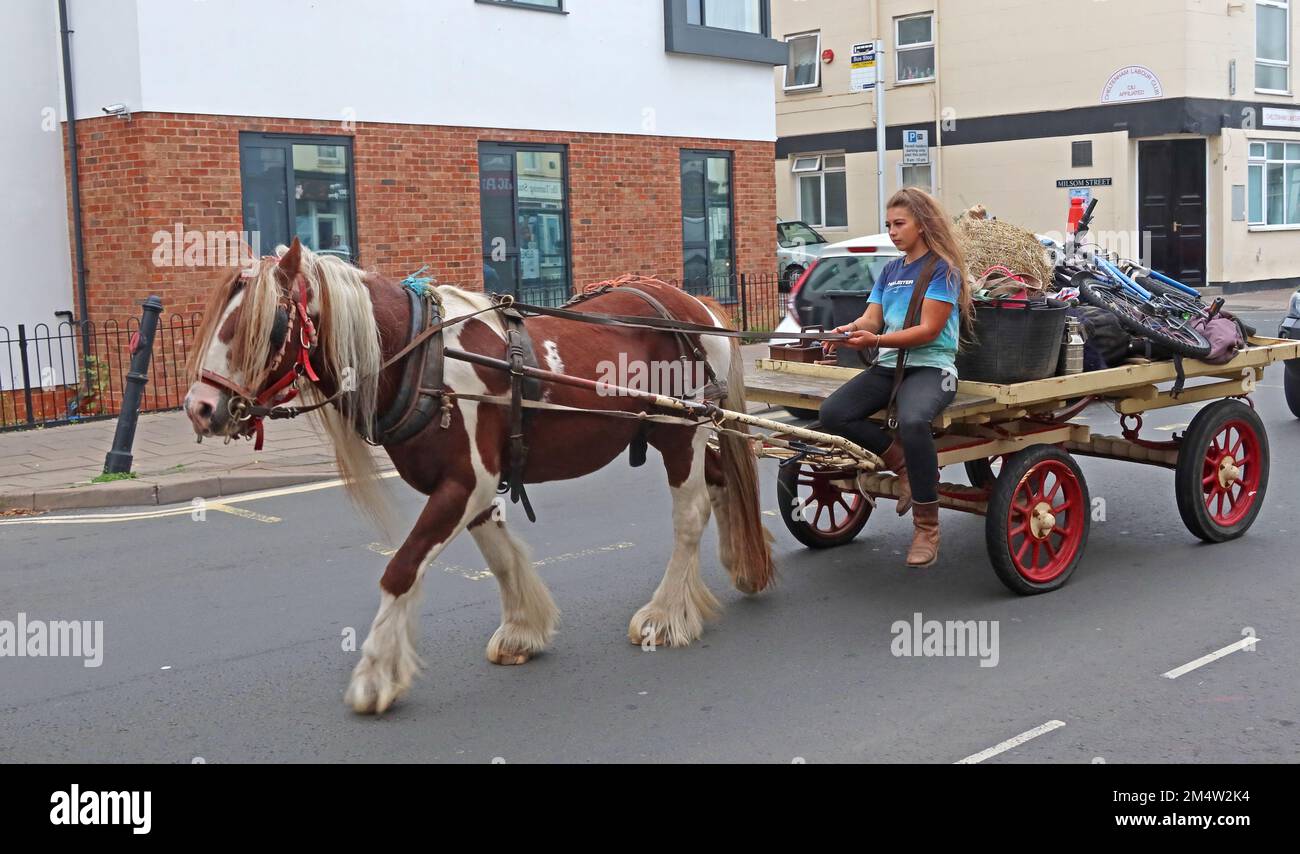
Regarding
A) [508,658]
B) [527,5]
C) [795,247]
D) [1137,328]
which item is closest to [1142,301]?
[1137,328]

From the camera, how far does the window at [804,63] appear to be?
32.1 meters

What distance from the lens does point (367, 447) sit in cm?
553

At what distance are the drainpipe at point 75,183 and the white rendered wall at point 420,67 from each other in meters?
0.15

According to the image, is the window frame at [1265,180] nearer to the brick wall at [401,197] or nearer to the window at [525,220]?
the brick wall at [401,197]

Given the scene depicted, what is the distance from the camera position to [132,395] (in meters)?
10.7

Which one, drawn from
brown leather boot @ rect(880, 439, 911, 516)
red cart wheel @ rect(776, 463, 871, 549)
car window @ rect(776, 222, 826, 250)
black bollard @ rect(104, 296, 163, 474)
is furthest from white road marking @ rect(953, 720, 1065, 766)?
car window @ rect(776, 222, 826, 250)

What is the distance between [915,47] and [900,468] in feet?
85.5

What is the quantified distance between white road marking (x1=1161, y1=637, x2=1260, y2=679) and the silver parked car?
21235mm

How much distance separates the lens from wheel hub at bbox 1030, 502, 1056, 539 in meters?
6.57

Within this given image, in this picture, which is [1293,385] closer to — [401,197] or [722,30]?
[401,197]

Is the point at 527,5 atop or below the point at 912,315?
atop

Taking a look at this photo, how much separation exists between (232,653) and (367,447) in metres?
1.39

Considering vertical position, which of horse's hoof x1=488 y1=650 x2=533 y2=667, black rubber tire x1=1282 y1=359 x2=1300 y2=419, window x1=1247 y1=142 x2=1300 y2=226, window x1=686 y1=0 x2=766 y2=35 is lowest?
horse's hoof x1=488 y1=650 x2=533 y2=667

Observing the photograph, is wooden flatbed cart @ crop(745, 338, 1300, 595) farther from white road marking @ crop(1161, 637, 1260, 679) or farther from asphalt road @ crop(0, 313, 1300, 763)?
white road marking @ crop(1161, 637, 1260, 679)
